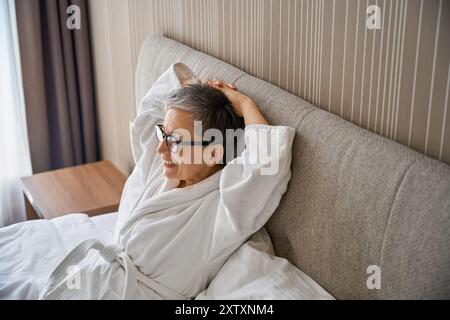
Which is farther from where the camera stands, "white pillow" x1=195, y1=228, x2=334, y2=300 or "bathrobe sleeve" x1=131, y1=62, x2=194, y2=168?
"bathrobe sleeve" x1=131, y1=62, x2=194, y2=168

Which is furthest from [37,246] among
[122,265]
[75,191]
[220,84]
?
[220,84]

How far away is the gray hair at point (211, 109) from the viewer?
160cm

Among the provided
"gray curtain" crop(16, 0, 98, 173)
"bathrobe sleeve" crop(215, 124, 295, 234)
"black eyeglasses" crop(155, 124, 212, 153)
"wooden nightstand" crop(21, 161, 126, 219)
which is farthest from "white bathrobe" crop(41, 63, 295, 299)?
"gray curtain" crop(16, 0, 98, 173)

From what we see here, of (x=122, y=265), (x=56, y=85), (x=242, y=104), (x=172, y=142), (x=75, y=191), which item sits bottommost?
(x=75, y=191)

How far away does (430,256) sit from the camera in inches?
43.8

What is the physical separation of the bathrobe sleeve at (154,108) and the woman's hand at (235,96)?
0.25 meters

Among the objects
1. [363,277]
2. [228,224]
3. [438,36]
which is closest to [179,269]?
[228,224]

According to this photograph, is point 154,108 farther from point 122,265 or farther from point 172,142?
point 122,265

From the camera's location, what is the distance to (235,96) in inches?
64.7

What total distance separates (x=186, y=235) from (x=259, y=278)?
25 centimetres

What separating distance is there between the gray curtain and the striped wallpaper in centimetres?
98

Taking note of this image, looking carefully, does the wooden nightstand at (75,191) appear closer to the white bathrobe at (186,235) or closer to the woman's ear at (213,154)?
the white bathrobe at (186,235)

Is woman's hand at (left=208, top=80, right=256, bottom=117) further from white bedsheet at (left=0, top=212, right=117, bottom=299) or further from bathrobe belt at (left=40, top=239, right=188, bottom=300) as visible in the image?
white bedsheet at (left=0, top=212, right=117, bottom=299)

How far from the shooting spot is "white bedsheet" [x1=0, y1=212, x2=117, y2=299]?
1.68 metres
